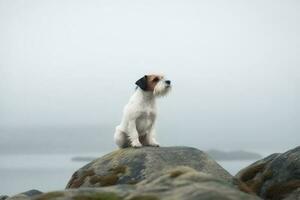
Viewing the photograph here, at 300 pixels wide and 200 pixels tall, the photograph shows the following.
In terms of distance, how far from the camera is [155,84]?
19719 millimetres

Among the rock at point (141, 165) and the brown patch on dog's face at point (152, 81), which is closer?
the rock at point (141, 165)

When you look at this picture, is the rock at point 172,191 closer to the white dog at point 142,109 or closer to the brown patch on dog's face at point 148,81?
the white dog at point 142,109

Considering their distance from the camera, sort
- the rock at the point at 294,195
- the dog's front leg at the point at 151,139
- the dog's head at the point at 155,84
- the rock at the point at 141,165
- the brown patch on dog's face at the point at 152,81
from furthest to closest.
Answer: the dog's front leg at the point at 151,139 < the brown patch on dog's face at the point at 152,81 < the dog's head at the point at 155,84 < the rock at the point at 141,165 < the rock at the point at 294,195

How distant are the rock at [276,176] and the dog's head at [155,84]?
467 cm

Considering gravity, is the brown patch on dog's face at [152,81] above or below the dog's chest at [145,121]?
above

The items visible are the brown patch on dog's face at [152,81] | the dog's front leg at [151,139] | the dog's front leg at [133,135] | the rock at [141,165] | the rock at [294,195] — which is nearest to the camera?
the rock at [294,195]

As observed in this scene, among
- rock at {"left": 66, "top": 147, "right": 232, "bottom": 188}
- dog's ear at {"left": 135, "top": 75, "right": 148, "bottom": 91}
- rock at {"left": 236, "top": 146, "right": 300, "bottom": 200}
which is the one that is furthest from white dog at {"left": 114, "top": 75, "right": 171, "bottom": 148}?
rock at {"left": 236, "top": 146, "right": 300, "bottom": 200}

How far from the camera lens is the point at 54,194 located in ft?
36.1

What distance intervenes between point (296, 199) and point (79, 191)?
9.90m

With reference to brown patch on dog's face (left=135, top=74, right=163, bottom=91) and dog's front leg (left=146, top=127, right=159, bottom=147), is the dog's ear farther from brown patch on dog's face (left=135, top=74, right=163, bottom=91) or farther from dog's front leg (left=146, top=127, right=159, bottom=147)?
dog's front leg (left=146, top=127, right=159, bottom=147)

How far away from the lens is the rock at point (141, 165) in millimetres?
19016

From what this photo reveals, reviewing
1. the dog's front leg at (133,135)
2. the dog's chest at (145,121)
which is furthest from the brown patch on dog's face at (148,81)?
the dog's front leg at (133,135)

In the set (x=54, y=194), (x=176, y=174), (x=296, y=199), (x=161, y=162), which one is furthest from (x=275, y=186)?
(x=54, y=194)

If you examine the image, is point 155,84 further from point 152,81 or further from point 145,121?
point 145,121
